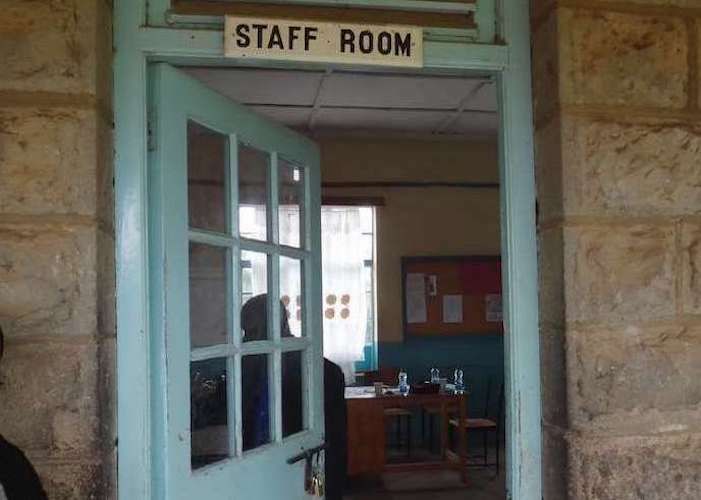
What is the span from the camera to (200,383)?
7.40 feet

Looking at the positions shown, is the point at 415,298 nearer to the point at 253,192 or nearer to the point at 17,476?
the point at 253,192

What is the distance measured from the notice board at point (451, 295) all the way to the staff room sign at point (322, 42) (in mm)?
5306

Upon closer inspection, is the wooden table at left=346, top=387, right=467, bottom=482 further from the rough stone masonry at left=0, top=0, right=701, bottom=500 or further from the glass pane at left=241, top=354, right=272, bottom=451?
the rough stone masonry at left=0, top=0, right=701, bottom=500

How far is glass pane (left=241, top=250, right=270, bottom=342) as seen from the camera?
2.40m

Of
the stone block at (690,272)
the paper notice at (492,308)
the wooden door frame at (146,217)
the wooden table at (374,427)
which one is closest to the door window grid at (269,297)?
the wooden door frame at (146,217)

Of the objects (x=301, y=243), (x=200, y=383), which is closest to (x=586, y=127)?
(x=301, y=243)

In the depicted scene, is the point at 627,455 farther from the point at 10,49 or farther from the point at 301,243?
the point at 10,49

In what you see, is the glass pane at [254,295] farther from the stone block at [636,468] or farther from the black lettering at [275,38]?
the stone block at [636,468]

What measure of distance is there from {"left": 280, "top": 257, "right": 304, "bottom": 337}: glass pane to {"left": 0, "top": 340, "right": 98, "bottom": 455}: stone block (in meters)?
0.84

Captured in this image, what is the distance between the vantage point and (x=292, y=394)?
264 cm

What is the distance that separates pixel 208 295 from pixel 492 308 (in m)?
5.68

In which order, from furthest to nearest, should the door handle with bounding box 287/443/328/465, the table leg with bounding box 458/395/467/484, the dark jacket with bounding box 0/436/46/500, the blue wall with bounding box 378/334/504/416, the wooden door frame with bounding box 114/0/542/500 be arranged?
the blue wall with bounding box 378/334/504/416 < the table leg with bounding box 458/395/467/484 < the door handle with bounding box 287/443/328/465 < the wooden door frame with bounding box 114/0/542/500 < the dark jacket with bounding box 0/436/46/500

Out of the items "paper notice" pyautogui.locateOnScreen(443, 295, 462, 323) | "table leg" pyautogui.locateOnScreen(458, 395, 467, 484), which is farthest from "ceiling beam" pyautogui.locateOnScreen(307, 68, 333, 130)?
"table leg" pyautogui.locateOnScreen(458, 395, 467, 484)

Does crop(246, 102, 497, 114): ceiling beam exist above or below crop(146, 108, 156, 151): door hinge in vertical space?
above
